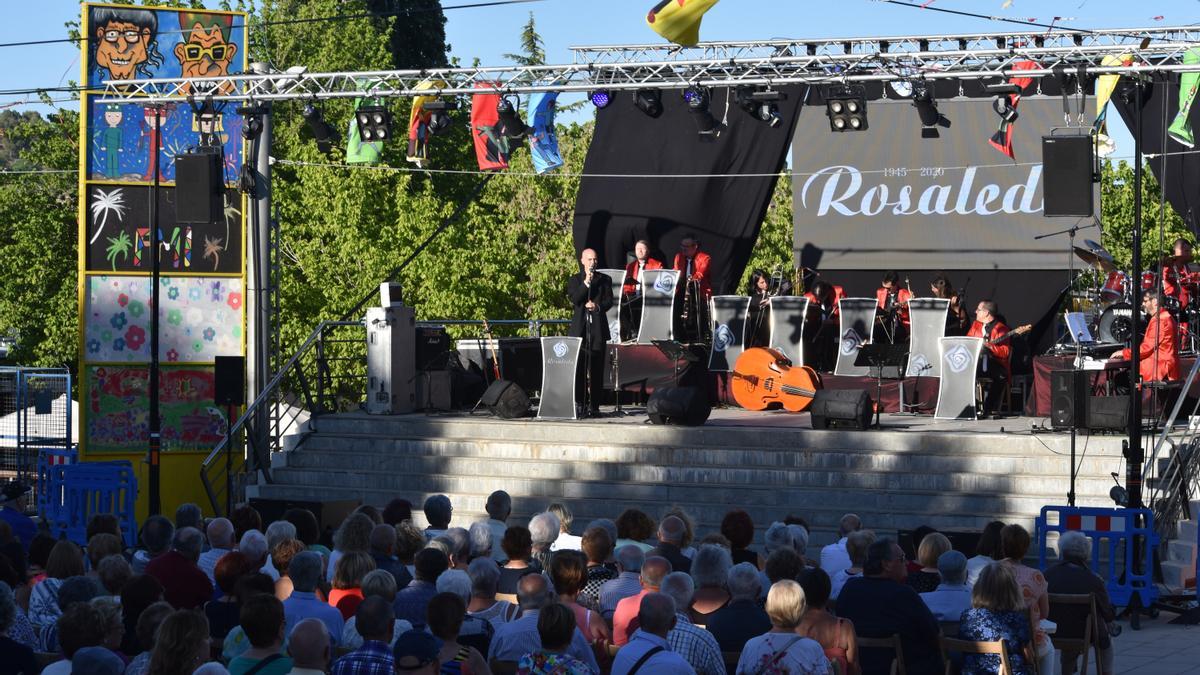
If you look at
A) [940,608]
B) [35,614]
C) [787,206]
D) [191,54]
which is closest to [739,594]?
[940,608]

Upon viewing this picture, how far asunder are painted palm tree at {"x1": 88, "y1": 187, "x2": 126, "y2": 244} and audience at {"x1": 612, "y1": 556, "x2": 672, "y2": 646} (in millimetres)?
13177

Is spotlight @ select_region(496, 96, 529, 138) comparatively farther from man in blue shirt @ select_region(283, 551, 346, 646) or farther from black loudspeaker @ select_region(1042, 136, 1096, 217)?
man in blue shirt @ select_region(283, 551, 346, 646)

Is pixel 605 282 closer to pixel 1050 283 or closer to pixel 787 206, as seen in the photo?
pixel 1050 283

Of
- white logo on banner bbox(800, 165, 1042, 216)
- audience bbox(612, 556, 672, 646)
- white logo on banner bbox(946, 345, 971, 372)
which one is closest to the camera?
audience bbox(612, 556, 672, 646)

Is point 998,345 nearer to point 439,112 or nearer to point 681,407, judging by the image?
point 681,407

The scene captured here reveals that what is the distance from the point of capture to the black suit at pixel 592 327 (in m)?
18.5

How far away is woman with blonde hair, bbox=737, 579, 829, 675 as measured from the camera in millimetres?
6348

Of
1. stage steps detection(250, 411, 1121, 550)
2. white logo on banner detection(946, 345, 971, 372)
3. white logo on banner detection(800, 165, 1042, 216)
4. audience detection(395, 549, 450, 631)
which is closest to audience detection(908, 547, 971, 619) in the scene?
audience detection(395, 549, 450, 631)

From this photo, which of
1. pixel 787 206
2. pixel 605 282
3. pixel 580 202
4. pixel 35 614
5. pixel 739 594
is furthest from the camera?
pixel 787 206

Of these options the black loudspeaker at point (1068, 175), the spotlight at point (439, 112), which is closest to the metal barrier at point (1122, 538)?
the black loudspeaker at point (1068, 175)

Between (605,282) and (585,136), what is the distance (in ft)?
63.9

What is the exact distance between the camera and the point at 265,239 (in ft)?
61.8

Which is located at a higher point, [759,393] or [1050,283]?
[1050,283]

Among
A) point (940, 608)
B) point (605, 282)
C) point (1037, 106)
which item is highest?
point (1037, 106)
